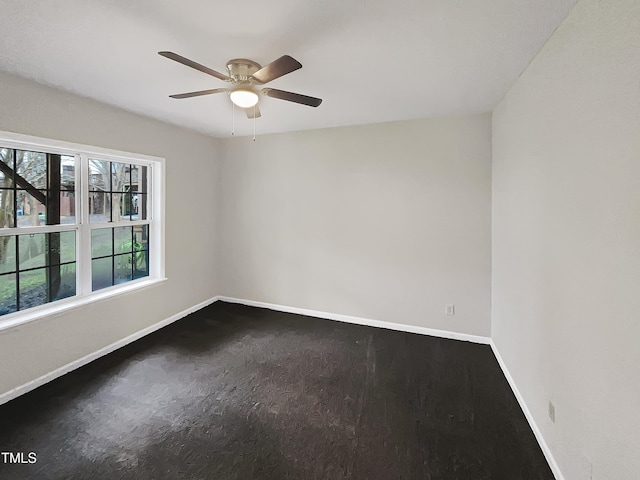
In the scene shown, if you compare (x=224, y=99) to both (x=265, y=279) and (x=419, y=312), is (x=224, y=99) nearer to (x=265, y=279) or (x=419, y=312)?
(x=265, y=279)

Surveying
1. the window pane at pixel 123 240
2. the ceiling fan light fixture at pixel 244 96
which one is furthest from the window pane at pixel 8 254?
the ceiling fan light fixture at pixel 244 96

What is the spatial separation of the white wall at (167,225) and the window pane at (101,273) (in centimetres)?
22

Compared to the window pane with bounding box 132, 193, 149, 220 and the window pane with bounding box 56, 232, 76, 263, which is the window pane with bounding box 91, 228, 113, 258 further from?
the window pane with bounding box 132, 193, 149, 220

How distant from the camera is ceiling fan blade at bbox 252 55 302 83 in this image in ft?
5.68

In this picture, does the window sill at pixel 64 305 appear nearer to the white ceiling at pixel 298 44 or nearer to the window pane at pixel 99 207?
the window pane at pixel 99 207

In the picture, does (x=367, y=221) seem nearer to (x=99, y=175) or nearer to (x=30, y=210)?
(x=99, y=175)

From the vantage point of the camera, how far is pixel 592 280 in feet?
4.70

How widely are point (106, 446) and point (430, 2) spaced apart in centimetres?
313

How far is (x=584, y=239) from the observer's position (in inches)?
58.9

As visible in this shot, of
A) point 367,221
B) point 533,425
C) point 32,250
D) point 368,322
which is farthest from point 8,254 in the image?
point 533,425

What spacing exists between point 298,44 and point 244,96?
0.53 m

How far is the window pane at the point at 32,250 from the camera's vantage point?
267 centimetres

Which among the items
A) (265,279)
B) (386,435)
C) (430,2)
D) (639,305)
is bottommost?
(386,435)

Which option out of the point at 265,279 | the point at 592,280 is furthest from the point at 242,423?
the point at 265,279
